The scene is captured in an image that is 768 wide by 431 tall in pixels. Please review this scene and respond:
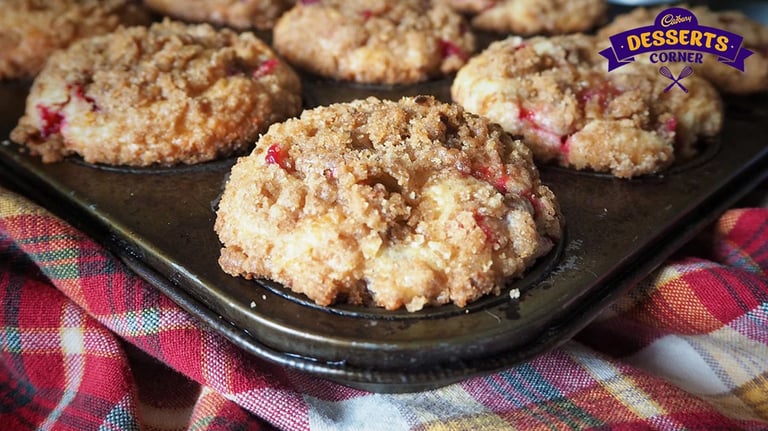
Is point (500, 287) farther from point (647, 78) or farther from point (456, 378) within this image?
point (647, 78)

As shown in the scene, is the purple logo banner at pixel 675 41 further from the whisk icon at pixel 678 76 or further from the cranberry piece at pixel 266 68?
the cranberry piece at pixel 266 68

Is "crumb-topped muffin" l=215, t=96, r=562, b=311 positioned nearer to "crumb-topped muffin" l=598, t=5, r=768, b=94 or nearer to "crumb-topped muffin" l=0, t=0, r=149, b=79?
"crumb-topped muffin" l=598, t=5, r=768, b=94

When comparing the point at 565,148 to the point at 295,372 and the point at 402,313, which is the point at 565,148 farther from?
the point at 295,372

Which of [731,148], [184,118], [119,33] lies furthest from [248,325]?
[731,148]

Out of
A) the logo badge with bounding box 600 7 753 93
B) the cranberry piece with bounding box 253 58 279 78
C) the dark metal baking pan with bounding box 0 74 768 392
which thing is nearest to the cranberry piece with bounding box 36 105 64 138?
the dark metal baking pan with bounding box 0 74 768 392

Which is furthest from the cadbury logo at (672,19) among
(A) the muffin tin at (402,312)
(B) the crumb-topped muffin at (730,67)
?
(A) the muffin tin at (402,312)
